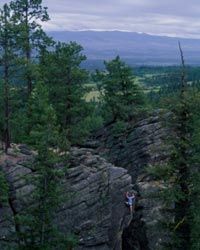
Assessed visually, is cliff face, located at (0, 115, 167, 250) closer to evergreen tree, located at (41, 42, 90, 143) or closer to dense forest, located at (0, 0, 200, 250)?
dense forest, located at (0, 0, 200, 250)

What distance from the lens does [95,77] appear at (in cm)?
5438

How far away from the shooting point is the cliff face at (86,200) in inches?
1438

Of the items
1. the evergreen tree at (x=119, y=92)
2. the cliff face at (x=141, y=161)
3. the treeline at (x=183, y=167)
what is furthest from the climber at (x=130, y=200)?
the evergreen tree at (x=119, y=92)

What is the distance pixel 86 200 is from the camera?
3784cm

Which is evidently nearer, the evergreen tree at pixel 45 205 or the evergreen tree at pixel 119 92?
the evergreen tree at pixel 45 205

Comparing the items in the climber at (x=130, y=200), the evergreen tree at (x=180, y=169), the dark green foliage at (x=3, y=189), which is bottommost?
the climber at (x=130, y=200)

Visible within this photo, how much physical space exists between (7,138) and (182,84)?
56.1ft

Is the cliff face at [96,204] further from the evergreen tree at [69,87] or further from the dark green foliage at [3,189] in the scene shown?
the evergreen tree at [69,87]

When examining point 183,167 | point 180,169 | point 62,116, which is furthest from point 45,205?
point 62,116

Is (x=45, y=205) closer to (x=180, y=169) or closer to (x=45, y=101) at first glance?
(x=180, y=169)

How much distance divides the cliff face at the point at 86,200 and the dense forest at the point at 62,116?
3.91 ft

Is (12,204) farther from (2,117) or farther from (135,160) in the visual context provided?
(135,160)

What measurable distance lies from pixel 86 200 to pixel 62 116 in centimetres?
1287

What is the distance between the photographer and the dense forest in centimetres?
2823
